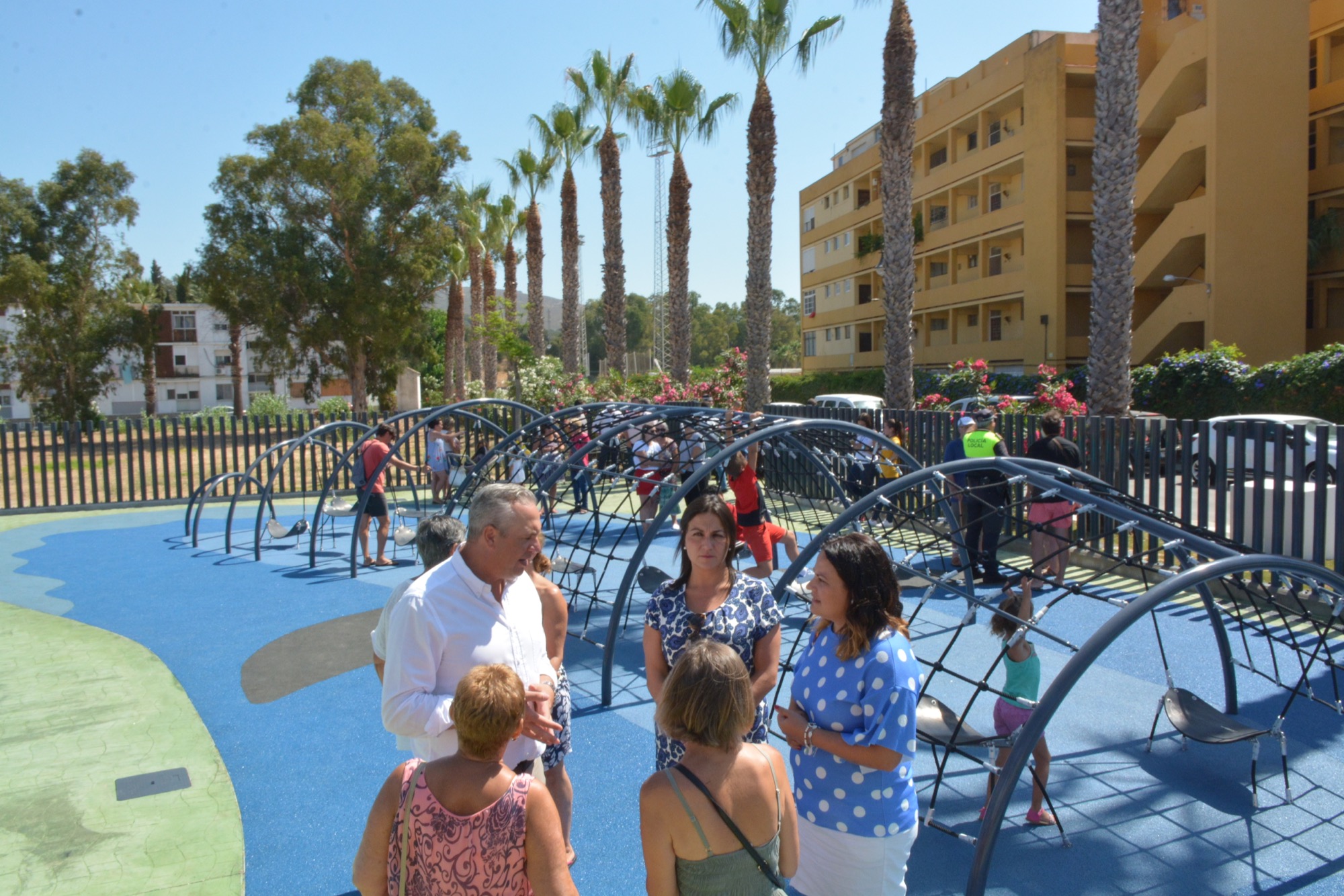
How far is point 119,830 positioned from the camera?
474cm

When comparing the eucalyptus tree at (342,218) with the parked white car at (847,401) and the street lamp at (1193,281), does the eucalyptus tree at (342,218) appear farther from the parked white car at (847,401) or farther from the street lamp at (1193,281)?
the street lamp at (1193,281)

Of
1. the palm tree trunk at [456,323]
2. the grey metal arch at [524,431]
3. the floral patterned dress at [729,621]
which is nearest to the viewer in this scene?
the floral patterned dress at [729,621]

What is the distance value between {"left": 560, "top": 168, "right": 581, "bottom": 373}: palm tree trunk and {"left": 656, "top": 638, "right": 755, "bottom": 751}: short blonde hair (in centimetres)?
2409

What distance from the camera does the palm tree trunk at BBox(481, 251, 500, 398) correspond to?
3288cm

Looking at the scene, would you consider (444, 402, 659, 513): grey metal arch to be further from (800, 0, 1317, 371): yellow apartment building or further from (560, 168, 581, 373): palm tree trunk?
(800, 0, 1317, 371): yellow apartment building

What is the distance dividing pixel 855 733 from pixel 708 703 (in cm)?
76

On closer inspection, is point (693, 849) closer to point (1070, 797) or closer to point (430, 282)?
point (1070, 797)

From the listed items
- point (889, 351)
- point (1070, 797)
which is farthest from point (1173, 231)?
point (1070, 797)

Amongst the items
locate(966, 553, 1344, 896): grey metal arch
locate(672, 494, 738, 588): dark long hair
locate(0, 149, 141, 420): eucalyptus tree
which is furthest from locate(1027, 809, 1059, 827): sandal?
locate(0, 149, 141, 420): eucalyptus tree

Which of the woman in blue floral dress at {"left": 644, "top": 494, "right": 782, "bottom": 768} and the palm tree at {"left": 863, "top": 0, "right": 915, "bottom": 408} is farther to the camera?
the palm tree at {"left": 863, "top": 0, "right": 915, "bottom": 408}

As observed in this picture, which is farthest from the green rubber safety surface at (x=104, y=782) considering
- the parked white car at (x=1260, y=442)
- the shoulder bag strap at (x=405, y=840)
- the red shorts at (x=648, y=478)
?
the parked white car at (x=1260, y=442)

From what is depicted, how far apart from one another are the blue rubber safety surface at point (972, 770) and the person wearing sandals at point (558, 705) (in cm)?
48

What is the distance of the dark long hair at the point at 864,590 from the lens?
2.97m

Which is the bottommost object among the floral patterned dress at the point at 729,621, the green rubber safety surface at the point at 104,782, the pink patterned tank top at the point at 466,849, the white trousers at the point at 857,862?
the green rubber safety surface at the point at 104,782
